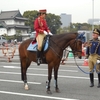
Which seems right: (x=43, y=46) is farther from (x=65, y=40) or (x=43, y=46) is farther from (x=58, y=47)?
(x=65, y=40)

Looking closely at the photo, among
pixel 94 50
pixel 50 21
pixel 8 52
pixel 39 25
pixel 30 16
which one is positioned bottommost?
pixel 8 52

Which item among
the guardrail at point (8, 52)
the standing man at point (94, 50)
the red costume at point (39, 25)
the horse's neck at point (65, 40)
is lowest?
the guardrail at point (8, 52)

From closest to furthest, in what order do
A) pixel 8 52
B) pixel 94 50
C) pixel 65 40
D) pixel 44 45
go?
pixel 65 40
pixel 44 45
pixel 94 50
pixel 8 52

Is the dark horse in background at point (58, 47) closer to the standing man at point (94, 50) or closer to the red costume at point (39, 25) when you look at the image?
the red costume at point (39, 25)

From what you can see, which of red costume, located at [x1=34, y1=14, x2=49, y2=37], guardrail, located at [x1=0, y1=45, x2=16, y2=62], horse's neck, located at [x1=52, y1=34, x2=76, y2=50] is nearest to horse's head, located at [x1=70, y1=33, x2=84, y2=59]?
horse's neck, located at [x1=52, y1=34, x2=76, y2=50]

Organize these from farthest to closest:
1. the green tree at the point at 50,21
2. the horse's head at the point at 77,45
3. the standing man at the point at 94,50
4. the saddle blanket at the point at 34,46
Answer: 1. the green tree at the point at 50,21
2. the standing man at the point at 94,50
3. the saddle blanket at the point at 34,46
4. the horse's head at the point at 77,45

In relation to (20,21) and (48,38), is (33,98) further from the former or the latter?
(20,21)

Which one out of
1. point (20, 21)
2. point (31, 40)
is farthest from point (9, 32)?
point (31, 40)

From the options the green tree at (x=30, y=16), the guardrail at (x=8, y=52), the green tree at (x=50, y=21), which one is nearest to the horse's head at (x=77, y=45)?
the guardrail at (x=8, y=52)

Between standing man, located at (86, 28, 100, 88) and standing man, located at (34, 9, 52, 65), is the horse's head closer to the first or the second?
standing man, located at (86, 28, 100, 88)

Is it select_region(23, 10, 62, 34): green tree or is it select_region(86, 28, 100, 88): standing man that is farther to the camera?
select_region(23, 10, 62, 34): green tree

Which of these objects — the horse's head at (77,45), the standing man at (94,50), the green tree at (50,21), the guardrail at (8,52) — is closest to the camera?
the horse's head at (77,45)

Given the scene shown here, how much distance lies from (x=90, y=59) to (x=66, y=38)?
4.46 feet

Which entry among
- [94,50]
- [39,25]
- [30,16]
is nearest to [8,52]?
[39,25]
